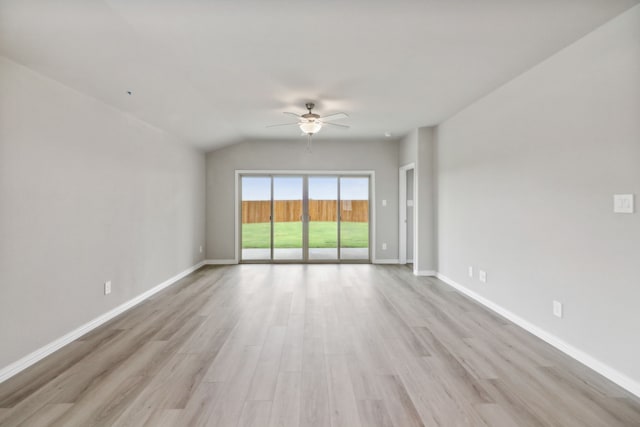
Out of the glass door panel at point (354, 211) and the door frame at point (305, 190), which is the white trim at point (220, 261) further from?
the glass door panel at point (354, 211)

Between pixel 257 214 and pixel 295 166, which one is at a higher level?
pixel 295 166

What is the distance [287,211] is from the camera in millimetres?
6746

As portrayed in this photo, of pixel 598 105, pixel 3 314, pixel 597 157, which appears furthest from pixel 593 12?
pixel 3 314

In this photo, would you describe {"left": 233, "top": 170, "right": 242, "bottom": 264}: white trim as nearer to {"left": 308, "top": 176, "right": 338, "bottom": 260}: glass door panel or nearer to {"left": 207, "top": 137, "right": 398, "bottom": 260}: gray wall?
{"left": 207, "top": 137, "right": 398, "bottom": 260}: gray wall

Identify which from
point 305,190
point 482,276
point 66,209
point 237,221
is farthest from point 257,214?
point 482,276

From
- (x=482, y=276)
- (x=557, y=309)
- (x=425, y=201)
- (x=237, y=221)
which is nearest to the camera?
(x=557, y=309)

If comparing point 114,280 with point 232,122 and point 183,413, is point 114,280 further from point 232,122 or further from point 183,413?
point 232,122

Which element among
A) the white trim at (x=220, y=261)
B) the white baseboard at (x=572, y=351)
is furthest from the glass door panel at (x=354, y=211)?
the white baseboard at (x=572, y=351)

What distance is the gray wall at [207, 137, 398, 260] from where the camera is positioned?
6.54 meters

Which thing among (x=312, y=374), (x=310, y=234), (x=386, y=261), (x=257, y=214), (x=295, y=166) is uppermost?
(x=295, y=166)

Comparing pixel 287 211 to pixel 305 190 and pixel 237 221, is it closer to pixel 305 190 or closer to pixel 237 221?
pixel 305 190

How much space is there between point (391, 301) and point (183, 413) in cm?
281

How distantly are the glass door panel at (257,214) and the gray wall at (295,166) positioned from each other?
10.9 inches

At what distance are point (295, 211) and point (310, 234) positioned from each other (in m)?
0.59
